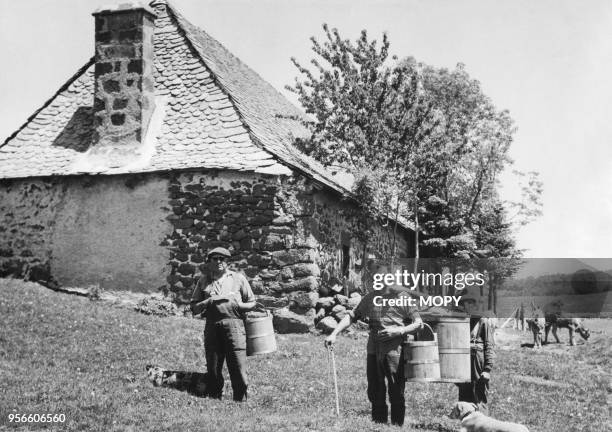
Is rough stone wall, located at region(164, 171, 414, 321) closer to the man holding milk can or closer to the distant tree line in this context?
the man holding milk can

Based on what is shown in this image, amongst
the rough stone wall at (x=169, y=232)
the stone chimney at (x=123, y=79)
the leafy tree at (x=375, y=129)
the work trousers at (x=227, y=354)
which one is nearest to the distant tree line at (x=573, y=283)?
the leafy tree at (x=375, y=129)

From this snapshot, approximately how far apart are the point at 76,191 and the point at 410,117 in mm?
8458

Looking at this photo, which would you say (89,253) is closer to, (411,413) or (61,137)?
(61,137)

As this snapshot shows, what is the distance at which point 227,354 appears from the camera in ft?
28.2

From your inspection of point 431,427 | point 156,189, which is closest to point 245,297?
point 431,427

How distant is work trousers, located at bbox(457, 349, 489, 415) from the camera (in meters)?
8.12

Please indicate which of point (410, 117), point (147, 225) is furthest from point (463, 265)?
point (147, 225)

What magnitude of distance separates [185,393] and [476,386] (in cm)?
338

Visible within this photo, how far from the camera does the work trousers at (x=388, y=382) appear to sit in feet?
25.1

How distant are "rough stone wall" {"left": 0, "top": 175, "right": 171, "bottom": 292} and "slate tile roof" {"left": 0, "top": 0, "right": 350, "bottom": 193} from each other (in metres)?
0.46

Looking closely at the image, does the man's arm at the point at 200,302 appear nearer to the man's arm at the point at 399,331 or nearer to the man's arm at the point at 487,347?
the man's arm at the point at 399,331

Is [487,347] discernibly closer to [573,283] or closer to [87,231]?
[87,231]

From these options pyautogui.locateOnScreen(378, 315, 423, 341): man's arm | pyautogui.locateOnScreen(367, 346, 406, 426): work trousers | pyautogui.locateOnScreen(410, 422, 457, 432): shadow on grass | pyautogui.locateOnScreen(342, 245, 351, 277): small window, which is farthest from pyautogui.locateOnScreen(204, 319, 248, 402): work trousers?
pyautogui.locateOnScreen(342, 245, 351, 277): small window

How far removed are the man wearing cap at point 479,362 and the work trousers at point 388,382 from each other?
0.92 metres
